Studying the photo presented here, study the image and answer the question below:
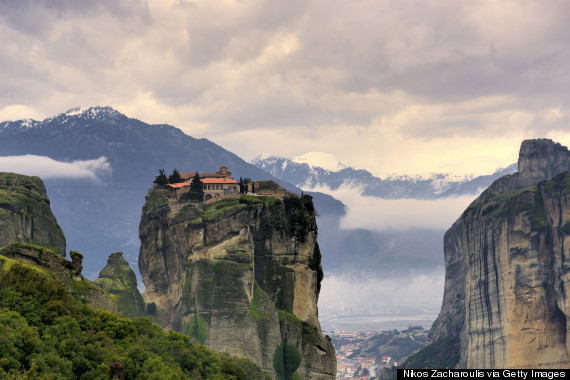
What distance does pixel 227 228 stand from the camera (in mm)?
141750

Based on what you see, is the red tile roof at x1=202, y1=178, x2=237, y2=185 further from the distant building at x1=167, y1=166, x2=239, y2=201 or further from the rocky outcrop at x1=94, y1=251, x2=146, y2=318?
the rocky outcrop at x1=94, y1=251, x2=146, y2=318

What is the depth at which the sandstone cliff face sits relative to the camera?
13400 centimetres

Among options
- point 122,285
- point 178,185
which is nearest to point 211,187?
point 178,185

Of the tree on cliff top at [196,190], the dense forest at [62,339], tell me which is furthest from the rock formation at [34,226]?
the tree on cliff top at [196,190]

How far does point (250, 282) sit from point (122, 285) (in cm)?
2264

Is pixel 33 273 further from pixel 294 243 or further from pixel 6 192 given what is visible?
pixel 294 243

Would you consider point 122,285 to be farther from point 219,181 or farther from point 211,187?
point 219,181

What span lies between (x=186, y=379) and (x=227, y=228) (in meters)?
58.1

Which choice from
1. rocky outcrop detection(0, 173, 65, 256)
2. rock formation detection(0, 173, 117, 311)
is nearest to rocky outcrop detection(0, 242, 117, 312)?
rock formation detection(0, 173, 117, 311)

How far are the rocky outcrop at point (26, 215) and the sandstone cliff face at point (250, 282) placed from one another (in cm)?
2129

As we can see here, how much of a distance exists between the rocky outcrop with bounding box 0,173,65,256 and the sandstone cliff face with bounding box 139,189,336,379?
21286 mm

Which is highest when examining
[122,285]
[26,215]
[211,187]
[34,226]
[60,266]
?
[211,187]

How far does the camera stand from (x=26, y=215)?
131875mm

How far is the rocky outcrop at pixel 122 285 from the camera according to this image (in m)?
139
